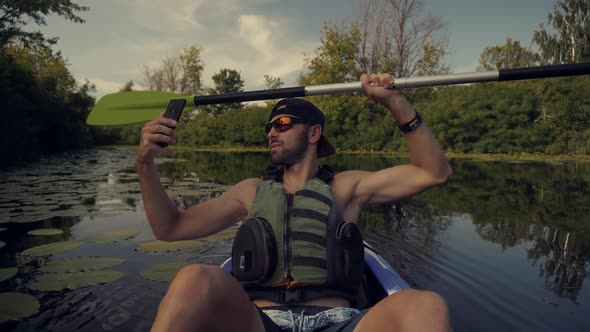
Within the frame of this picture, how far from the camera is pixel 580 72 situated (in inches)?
65.4

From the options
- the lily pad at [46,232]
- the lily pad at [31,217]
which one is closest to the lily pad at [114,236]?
the lily pad at [46,232]

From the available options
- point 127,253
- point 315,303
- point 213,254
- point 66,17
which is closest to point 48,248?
point 127,253

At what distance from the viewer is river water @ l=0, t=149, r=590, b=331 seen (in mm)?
2580

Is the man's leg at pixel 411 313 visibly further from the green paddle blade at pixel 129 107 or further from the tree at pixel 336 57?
the tree at pixel 336 57

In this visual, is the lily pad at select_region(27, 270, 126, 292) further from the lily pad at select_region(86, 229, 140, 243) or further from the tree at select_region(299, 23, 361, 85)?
the tree at select_region(299, 23, 361, 85)

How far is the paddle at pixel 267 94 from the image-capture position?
173 cm

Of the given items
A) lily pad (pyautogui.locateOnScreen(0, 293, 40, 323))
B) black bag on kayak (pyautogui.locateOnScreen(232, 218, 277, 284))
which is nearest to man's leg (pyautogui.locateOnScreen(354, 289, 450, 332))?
black bag on kayak (pyautogui.locateOnScreen(232, 218, 277, 284))

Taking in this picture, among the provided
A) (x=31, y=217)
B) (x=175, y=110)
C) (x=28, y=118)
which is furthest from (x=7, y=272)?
(x=28, y=118)

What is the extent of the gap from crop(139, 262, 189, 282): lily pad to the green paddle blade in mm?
1351

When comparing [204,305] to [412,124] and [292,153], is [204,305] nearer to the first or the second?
[292,153]

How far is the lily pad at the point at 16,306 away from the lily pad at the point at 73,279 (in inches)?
7.8

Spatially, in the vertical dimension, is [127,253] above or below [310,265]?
below

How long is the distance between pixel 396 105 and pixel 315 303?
1013 mm

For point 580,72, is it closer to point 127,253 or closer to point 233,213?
point 233,213
